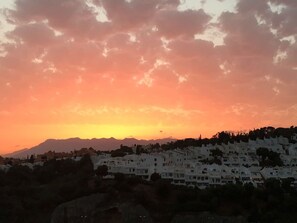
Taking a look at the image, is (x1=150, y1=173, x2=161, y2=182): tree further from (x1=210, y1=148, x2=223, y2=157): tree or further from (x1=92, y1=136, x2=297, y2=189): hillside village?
(x1=210, y1=148, x2=223, y2=157): tree

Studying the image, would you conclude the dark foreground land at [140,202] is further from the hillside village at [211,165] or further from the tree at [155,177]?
the hillside village at [211,165]

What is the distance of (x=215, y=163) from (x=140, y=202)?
72.1 ft

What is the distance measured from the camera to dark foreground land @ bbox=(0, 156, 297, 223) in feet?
151

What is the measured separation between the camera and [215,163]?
68812 millimetres

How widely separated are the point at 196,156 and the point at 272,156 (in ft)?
35.2

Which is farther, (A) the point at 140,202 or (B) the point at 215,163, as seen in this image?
(B) the point at 215,163

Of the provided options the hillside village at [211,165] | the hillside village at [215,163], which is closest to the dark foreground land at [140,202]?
the hillside village at [215,163]

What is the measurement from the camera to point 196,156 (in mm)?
74062

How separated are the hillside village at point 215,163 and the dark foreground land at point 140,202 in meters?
4.57

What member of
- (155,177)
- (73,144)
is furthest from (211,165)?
(73,144)

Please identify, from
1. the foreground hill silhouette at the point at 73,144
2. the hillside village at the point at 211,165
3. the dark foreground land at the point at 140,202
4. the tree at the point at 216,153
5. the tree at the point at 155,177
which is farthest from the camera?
the foreground hill silhouette at the point at 73,144

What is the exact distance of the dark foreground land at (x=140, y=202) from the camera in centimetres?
4609

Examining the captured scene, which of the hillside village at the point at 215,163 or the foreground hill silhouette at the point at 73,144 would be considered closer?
the hillside village at the point at 215,163

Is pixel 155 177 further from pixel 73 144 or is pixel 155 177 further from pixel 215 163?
pixel 73 144
